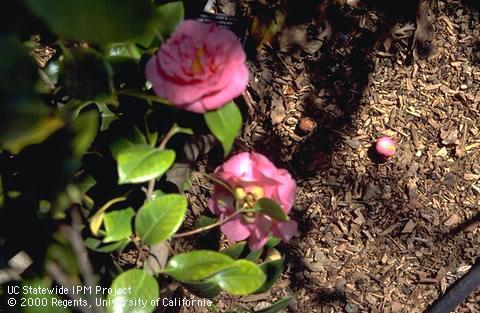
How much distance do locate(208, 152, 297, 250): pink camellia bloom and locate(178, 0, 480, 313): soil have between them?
3.13 feet

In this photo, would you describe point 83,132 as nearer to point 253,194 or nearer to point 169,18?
point 169,18

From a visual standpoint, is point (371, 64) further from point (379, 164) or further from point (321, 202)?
point (321, 202)

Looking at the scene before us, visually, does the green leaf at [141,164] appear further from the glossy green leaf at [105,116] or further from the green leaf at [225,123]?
the glossy green leaf at [105,116]

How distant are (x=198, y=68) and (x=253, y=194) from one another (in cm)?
31

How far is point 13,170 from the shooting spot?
114cm

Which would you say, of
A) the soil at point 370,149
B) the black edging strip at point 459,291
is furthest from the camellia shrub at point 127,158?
the black edging strip at point 459,291

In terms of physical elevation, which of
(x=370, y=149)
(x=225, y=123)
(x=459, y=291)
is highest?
(x=225, y=123)

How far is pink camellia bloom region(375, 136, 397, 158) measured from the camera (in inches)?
78.6

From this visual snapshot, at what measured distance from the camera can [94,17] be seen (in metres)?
0.54

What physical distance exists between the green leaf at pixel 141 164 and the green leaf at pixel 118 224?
188 millimetres

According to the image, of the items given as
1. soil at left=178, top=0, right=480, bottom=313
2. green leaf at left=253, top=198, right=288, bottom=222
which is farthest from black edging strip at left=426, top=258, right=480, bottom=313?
green leaf at left=253, top=198, right=288, bottom=222

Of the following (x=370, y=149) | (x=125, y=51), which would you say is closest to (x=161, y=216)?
(x=125, y=51)

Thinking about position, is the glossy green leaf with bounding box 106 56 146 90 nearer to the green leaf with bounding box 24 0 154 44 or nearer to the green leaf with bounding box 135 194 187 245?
the green leaf with bounding box 135 194 187 245

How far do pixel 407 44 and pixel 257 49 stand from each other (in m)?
0.57
